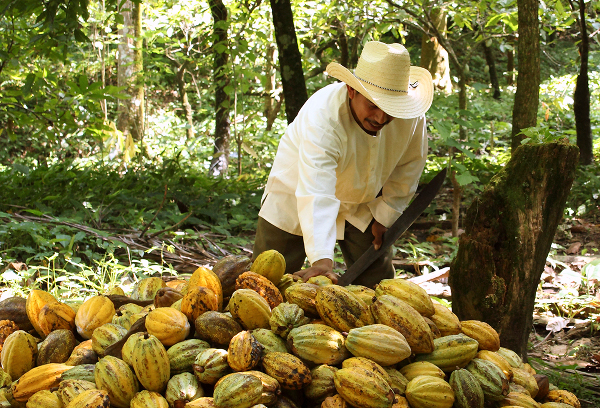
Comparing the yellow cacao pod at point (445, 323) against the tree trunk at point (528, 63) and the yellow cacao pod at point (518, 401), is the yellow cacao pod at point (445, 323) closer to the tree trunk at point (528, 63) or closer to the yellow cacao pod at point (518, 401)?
the yellow cacao pod at point (518, 401)

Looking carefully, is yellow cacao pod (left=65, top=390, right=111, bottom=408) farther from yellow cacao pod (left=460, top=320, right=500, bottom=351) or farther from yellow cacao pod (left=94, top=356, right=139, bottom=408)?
yellow cacao pod (left=460, top=320, right=500, bottom=351)

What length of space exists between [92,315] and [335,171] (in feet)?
4.06

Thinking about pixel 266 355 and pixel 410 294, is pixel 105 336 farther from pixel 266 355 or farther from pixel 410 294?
pixel 410 294

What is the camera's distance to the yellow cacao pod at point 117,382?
4.30 ft

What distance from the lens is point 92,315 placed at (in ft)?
5.49

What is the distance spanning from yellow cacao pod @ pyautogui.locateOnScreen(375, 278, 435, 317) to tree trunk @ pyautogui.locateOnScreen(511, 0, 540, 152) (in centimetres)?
244

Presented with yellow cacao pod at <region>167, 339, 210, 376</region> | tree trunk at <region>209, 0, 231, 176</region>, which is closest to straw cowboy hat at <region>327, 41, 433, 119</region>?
yellow cacao pod at <region>167, 339, 210, 376</region>

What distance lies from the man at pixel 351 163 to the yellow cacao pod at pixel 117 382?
2.45 ft

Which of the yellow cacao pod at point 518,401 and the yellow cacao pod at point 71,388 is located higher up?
the yellow cacao pod at point 71,388

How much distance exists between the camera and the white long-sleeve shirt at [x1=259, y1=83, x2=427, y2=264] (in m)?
2.20

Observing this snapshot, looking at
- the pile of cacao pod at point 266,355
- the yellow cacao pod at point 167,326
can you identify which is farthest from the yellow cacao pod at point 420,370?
the yellow cacao pod at point 167,326

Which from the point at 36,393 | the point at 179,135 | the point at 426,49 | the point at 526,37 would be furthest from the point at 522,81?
the point at 179,135

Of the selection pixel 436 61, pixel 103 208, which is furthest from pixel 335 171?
pixel 436 61

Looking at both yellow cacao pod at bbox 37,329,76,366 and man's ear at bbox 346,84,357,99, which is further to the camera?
man's ear at bbox 346,84,357,99
